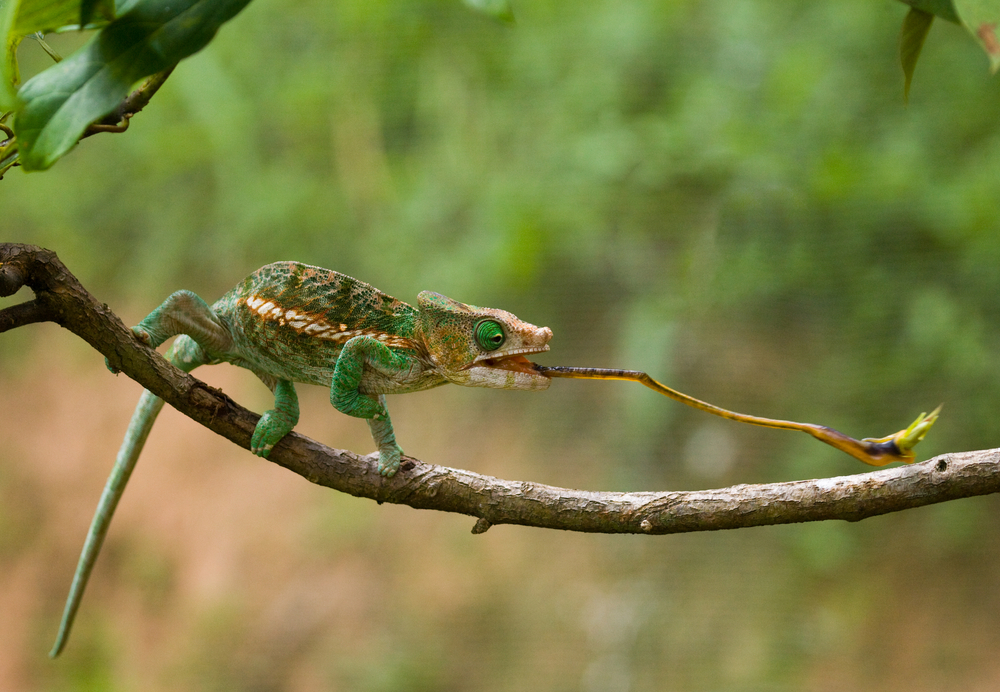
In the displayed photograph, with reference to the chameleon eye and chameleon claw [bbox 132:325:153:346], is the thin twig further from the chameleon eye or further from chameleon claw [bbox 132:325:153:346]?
the chameleon eye

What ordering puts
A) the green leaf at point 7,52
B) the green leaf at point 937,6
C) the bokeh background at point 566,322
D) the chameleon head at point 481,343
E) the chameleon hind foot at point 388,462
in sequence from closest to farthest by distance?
the green leaf at point 7,52, the green leaf at point 937,6, the chameleon head at point 481,343, the chameleon hind foot at point 388,462, the bokeh background at point 566,322

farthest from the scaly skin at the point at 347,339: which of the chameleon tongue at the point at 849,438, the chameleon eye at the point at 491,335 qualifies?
the chameleon tongue at the point at 849,438

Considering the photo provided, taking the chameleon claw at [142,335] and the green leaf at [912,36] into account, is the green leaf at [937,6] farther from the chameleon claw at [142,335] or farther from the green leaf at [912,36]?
the chameleon claw at [142,335]

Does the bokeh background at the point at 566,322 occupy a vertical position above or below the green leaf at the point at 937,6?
above

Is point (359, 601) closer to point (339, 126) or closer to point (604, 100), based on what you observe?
point (339, 126)

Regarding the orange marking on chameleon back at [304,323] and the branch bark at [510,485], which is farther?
the orange marking on chameleon back at [304,323]

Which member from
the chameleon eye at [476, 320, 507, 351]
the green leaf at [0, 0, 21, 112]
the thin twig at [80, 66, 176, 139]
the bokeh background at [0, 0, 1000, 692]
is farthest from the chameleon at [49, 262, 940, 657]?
the bokeh background at [0, 0, 1000, 692]

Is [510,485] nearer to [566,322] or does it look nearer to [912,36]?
[912,36]
